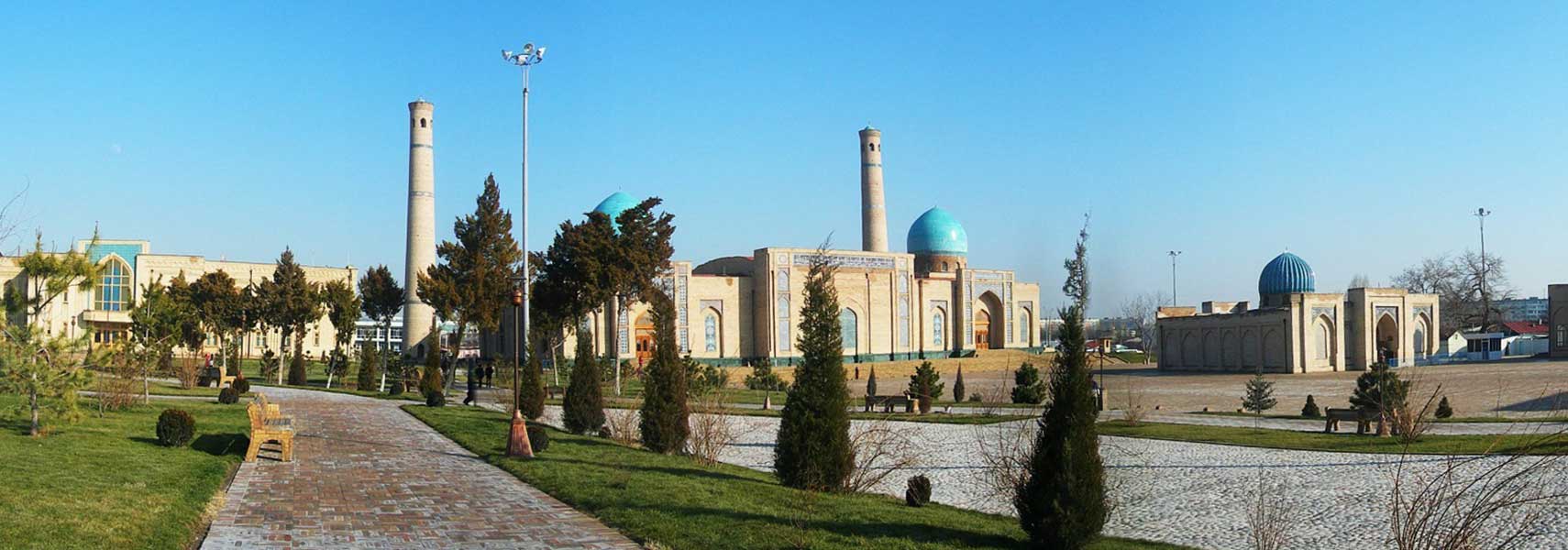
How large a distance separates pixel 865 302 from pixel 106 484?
4655 centimetres

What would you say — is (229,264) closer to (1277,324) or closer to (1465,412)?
(1277,324)

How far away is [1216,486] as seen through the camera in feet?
46.5

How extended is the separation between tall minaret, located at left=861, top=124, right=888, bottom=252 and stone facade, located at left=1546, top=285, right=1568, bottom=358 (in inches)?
1316

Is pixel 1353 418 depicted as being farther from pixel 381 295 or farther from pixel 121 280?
pixel 121 280

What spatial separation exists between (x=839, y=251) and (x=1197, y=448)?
3734 centimetres

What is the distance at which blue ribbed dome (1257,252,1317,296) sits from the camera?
5459cm

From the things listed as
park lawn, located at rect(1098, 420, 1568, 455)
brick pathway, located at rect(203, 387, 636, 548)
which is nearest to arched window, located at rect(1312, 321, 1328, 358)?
park lawn, located at rect(1098, 420, 1568, 455)

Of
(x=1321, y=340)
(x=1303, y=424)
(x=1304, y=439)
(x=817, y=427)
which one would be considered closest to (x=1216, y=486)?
(x=817, y=427)

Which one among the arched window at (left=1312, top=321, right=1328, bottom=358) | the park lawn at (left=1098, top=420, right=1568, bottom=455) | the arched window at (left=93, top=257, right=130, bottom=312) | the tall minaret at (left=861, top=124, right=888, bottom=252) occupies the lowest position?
the park lawn at (left=1098, top=420, right=1568, bottom=455)

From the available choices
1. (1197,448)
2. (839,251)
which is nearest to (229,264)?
(839,251)

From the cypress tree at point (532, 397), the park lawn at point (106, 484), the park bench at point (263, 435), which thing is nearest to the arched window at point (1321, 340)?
the cypress tree at point (532, 397)

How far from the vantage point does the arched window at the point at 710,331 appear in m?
51.6

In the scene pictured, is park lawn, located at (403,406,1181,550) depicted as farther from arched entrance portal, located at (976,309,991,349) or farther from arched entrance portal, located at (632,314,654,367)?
arched entrance portal, located at (976,309,991,349)

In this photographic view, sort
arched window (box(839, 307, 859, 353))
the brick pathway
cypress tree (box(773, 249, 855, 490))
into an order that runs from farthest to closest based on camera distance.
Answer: arched window (box(839, 307, 859, 353))
cypress tree (box(773, 249, 855, 490))
the brick pathway
